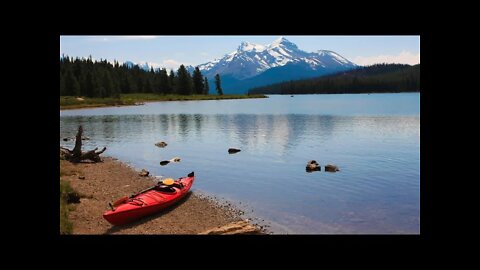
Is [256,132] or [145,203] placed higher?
[256,132]

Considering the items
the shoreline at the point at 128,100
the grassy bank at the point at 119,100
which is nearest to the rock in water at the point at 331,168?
the shoreline at the point at 128,100

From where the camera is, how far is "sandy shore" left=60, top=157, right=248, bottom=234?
1700cm

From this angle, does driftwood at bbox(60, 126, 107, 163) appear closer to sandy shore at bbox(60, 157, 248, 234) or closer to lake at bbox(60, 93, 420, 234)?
sandy shore at bbox(60, 157, 248, 234)

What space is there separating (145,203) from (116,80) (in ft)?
406

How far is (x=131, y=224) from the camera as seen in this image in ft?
57.6

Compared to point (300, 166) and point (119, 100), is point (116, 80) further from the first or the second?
point (300, 166)

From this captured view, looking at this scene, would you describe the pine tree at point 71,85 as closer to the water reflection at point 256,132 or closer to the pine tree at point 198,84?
the water reflection at point 256,132

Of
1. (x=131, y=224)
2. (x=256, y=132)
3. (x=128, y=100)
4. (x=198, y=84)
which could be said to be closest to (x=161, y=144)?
(x=256, y=132)

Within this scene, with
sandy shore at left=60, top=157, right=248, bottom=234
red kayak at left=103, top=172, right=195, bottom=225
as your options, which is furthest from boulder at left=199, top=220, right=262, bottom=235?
red kayak at left=103, top=172, right=195, bottom=225
